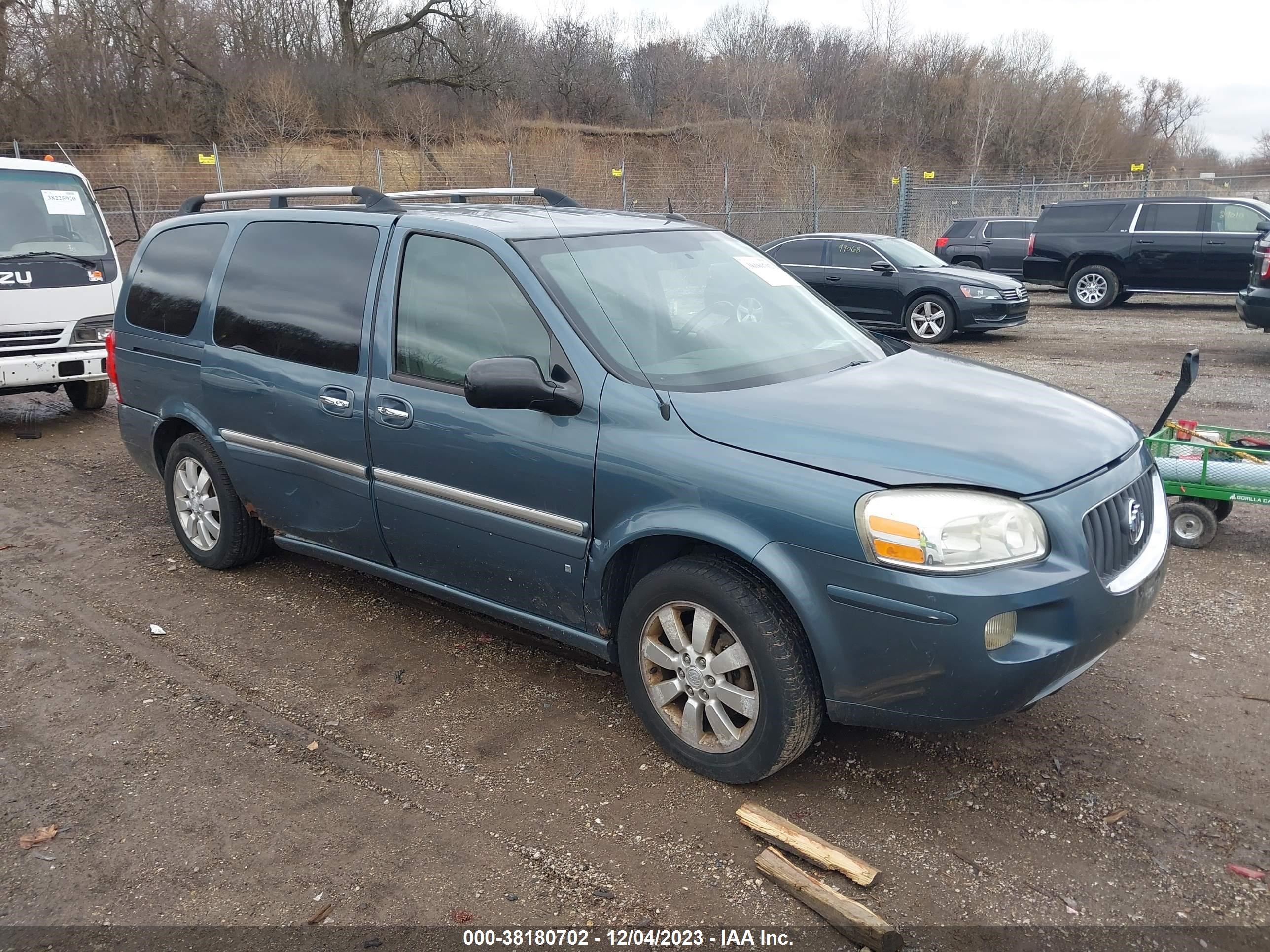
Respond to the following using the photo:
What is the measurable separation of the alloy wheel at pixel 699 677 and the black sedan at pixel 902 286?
10592 millimetres

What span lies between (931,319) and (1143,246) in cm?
571

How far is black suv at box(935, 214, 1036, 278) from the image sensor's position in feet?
63.1

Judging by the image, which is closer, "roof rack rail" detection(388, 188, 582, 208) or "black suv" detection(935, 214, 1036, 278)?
"roof rack rail" detection(388, 188, 582, 208)

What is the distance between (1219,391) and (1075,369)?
1.69 metres

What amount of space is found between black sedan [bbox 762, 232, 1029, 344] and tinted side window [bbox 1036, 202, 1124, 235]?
4.21 meters

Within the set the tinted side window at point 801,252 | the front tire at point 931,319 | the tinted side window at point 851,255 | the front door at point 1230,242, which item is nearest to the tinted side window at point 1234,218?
the front door at point 1230,242

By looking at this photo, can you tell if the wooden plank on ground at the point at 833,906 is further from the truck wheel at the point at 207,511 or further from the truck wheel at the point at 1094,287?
the truck wheel at the point at 1094,287

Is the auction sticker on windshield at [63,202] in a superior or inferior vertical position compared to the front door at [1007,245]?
superior

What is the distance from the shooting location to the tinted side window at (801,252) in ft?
45.6

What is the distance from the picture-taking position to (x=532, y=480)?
345 cm

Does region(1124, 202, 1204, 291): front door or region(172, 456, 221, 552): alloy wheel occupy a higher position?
region(1124, 202, 1204, 291): front door

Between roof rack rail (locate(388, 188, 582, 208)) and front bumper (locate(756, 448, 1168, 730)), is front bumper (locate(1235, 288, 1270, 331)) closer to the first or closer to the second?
roof rack rail (locate(388, 188, 582, 208))

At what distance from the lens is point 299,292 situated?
4324 mm

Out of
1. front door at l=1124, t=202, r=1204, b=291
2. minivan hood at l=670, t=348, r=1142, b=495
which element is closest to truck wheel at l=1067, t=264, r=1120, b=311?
front door at l=1124, t=202, r=1204, b=291
